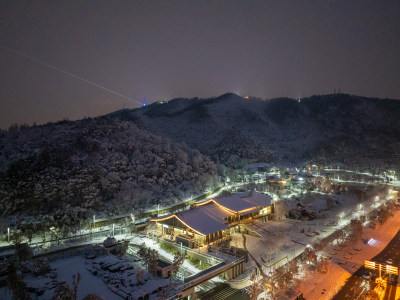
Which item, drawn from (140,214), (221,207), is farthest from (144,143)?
(221,207)

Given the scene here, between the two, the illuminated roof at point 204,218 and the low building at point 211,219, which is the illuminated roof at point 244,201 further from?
the illuminated roof at point 204,218

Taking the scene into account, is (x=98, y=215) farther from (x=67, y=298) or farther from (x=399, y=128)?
(x=399, y=128)

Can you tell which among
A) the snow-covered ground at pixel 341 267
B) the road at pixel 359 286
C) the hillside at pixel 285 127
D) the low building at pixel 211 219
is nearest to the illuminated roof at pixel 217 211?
the low building at pixel 211 219

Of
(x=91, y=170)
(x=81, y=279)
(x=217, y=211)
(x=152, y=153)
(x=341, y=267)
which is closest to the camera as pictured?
(x=81, y=279)

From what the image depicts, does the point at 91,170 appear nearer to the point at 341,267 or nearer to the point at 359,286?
the point at 341,267

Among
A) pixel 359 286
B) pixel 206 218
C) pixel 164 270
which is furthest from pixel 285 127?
pixel 164 270
